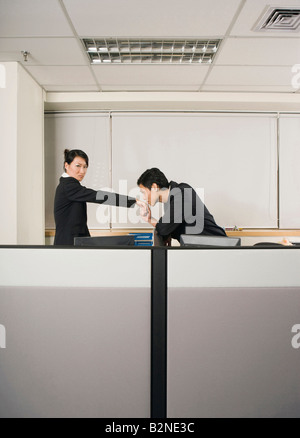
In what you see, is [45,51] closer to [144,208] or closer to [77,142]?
[77,142]

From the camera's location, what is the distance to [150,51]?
95.7 inches

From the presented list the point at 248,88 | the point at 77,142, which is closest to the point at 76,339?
the point at 77,142

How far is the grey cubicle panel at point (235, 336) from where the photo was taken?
1022 mm

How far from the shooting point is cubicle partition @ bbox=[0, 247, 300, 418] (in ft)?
3.36

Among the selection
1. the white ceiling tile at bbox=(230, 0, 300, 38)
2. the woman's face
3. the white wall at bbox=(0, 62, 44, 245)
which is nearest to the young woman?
the woman's face

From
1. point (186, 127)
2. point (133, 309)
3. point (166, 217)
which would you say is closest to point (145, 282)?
point (133, 309)

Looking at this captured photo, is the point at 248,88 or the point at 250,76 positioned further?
the point at 248,88

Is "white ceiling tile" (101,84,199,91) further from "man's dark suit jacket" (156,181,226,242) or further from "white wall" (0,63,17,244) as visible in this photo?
"man's dark suit jacket" (156,181,226,242)

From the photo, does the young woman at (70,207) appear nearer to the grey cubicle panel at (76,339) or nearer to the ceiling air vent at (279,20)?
the grey cubicle panel at (76,339)

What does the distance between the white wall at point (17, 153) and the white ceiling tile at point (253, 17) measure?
6.43ft

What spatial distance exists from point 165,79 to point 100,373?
2.74 m

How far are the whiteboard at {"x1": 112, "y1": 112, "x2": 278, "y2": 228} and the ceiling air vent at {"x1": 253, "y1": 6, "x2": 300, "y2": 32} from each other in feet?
4.38

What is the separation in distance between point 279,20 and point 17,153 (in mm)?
2400
